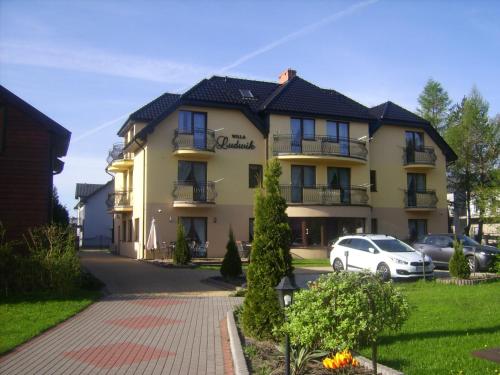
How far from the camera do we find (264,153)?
30047 millimetres

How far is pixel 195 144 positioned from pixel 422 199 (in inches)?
630

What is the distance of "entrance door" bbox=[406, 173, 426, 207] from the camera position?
34.2 meters

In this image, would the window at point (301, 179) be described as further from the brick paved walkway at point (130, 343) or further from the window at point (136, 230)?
the brick paved walkway at point (130, 343)

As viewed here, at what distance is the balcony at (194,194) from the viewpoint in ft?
89.9

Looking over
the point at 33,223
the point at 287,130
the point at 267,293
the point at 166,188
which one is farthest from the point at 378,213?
the point at 267,293

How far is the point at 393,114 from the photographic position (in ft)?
113

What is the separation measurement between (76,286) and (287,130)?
1852 centimetres

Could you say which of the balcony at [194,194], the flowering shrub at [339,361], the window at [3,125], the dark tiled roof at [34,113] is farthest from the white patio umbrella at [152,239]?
the flowering shrub at [339,361]

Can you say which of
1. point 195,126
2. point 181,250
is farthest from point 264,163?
point 181,250

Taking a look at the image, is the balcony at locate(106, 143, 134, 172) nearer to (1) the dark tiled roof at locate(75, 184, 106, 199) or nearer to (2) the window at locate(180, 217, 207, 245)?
(2) the window at locate(180, 217, 207, 245)

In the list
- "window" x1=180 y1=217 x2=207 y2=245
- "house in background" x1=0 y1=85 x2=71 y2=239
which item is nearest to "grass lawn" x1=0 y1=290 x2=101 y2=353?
"house in background" x1=0 y1=85 x2=71 y2=239

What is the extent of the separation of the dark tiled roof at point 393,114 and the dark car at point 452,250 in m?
13.2

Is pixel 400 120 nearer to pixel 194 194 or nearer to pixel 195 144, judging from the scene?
pixel 195 144

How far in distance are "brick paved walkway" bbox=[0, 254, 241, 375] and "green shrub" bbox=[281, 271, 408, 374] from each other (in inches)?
57.1
